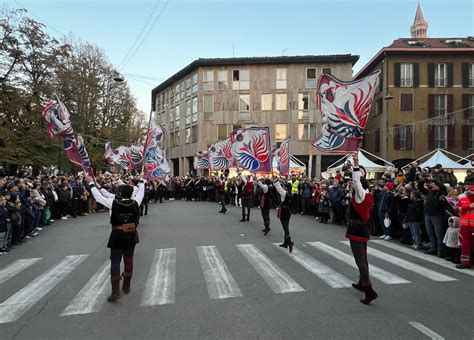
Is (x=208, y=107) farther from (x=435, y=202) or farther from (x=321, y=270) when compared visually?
(x=321, y=270)

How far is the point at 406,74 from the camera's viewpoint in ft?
126

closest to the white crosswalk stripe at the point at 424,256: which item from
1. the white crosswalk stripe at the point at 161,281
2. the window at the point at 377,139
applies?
the white crosswalk stripe at the point at 161,281

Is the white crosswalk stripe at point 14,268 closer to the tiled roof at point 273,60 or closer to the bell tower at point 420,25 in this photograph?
the tiled roof at point 273,60

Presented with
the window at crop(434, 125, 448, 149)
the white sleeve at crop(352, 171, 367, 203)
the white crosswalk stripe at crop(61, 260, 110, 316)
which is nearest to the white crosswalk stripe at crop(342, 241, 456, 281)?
the white sleeve at crop(352, 171, 367, 203)

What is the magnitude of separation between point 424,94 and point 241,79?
20227mm

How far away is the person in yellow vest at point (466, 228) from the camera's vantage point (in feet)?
26.6

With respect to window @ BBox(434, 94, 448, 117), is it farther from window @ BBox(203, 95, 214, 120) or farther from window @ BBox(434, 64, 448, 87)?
window @ BBox(203, 95, 214, 120)

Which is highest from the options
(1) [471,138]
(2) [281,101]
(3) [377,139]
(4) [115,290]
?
(2) [281,101]

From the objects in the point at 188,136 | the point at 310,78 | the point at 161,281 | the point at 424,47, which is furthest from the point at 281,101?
the point at 161,281

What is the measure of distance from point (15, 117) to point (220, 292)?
23.7 m

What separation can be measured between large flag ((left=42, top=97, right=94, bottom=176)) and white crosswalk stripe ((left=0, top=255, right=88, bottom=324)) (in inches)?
83.0

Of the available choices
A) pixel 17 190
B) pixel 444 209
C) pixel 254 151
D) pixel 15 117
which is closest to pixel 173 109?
pixel 15 117

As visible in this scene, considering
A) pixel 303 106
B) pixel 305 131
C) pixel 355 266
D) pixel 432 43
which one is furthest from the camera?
pixel 305 131

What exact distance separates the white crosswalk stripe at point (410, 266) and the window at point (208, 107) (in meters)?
38.9
